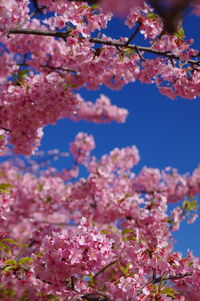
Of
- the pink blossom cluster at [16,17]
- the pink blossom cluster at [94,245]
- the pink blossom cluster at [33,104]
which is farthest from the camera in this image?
the pink blossom cluster at [33,104]

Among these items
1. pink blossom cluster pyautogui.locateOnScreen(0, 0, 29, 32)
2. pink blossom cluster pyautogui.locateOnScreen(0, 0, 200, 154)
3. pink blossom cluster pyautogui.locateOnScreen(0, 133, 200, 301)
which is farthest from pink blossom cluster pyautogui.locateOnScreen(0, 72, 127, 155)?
pink blossom cluster pyautogui.locateOnScreen(0, 0, 29, 32)

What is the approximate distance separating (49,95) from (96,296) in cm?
369

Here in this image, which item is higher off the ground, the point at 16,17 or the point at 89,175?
the point at 89,175

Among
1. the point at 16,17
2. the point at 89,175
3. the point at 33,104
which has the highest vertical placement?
the point at 89,175

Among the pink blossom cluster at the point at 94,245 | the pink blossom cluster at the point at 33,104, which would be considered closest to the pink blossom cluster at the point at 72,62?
the pink blossom cluster at the point at 33,104

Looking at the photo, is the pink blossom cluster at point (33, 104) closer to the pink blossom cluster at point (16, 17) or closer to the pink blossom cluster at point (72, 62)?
the pink blossom cluster at point (72, 62)

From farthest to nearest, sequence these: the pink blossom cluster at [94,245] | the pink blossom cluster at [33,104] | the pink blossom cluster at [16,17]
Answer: the pink blossom cluster at [33,104] < the pink blossom cluster at [16,17] < the pink blossom cluster at [94,245]

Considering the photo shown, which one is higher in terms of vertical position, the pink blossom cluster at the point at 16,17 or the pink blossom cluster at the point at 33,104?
the pink blossom cluster at the point at 33,104

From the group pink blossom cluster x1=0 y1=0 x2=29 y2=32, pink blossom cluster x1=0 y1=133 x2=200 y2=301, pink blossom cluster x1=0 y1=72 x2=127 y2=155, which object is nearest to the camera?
pink blossom cluster x1=0 y1=133 x2=200 y2=301

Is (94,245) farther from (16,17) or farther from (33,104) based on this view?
(33,104)

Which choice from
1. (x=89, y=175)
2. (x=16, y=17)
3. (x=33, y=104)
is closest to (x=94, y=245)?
(x=16, y=17)

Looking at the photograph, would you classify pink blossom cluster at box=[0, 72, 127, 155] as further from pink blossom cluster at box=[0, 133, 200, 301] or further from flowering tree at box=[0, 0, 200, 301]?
pink blossom cluster at box=[0, 133, 200, 301]

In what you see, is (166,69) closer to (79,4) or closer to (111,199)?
(79,4)

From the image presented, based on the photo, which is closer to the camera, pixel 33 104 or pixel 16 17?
pixel 16 17
